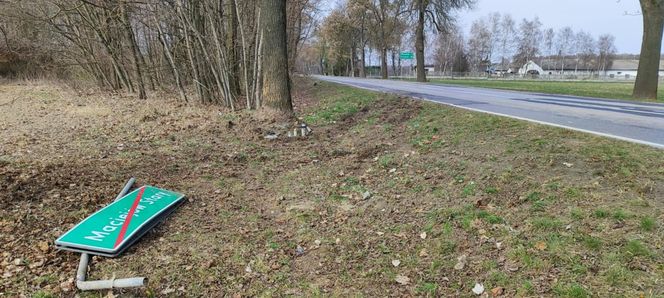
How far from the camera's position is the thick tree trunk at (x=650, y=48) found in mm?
14320

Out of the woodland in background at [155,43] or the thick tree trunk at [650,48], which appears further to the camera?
the thick tree trunk at [650,48]

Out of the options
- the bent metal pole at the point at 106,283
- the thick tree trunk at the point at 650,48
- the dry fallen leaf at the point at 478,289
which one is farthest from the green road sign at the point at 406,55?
the bent metal pole at the point at 106,283

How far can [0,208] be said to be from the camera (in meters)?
4.44

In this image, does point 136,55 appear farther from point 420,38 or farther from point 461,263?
point 420,38

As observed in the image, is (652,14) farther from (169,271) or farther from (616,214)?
(169,271)

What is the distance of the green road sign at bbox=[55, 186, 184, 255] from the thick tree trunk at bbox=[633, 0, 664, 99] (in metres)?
16.1

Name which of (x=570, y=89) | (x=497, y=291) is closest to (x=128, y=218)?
(x=497, y=291)

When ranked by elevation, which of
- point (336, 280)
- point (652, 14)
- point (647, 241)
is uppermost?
point (652, 14)

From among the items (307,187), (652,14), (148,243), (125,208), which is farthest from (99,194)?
(652,14)

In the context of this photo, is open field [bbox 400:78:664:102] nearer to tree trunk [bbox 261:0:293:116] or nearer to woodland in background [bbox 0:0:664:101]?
woodland in background [bbox 0:0:664:101]

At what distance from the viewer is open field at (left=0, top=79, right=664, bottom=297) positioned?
3.35 metres

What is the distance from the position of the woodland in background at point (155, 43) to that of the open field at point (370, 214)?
4.45 metres

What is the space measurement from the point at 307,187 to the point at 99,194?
2606 mm

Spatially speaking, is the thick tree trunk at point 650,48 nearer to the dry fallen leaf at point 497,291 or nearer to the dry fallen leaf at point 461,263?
the dry fallen leaf at point 461,263
